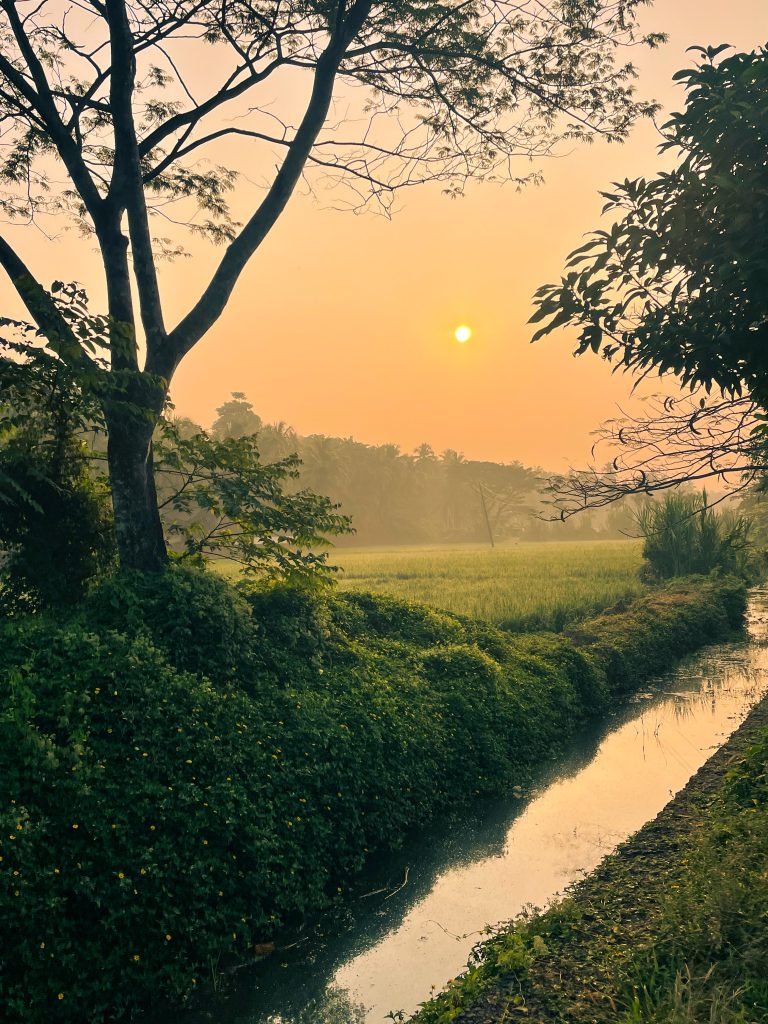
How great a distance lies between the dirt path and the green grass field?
8.51 m

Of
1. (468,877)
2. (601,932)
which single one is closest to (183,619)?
(468,877)

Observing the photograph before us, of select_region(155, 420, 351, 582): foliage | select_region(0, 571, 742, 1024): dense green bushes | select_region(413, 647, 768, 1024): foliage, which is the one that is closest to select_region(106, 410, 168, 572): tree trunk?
select_region(155, 420, 351, 582): foliage

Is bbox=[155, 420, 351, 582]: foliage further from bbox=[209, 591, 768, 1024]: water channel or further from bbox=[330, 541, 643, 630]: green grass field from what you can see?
bbox=[330, 541, 643, 630]: green grass field

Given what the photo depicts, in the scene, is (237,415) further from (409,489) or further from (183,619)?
(183,619)

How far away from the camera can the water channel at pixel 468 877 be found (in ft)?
14.4

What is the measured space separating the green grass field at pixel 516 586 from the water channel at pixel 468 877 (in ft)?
19.1

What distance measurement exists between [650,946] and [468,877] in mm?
2551

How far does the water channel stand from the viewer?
4375 millimetres

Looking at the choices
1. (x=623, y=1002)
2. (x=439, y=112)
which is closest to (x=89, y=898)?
(x=623, y=1002)

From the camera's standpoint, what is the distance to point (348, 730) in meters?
6.68

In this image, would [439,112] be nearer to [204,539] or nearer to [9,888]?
[204,539]

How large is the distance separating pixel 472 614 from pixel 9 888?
39.2 ft

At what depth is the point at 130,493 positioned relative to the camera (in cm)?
799

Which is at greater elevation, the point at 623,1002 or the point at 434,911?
the point at 623,1002
